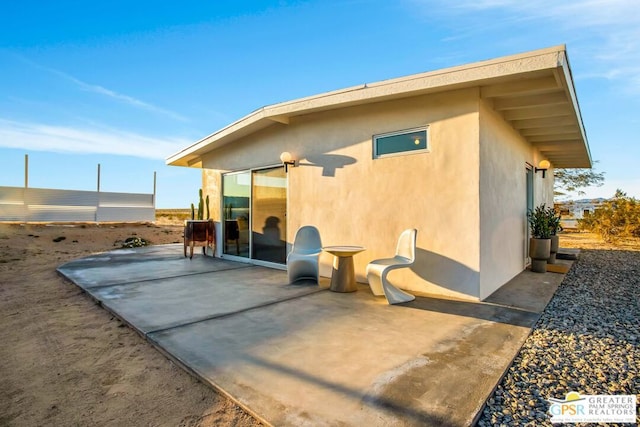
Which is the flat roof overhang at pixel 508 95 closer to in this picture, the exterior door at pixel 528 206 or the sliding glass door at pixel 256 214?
the exterior door at pixel 528 206

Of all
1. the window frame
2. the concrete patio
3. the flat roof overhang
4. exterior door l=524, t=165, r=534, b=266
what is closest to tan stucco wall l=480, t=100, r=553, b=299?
exterior door l=524, t=165, r=534, b=266

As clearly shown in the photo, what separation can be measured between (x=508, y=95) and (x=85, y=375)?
219 inches

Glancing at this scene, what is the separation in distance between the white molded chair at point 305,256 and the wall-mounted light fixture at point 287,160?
156 centimetres

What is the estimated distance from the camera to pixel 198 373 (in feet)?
7.72

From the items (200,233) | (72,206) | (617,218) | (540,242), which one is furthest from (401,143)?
(72,206)

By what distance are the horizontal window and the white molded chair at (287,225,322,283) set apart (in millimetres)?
1770

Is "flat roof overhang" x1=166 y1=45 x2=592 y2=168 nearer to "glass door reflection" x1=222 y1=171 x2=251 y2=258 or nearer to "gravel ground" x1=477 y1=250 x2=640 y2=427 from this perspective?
"glass door reflection" x1=222 y1=171 x2=251 y2=258

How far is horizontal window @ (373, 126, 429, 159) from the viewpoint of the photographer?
491 cm

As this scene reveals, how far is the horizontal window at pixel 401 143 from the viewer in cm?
491

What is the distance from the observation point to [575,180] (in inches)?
818

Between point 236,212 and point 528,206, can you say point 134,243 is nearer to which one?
point 236,212

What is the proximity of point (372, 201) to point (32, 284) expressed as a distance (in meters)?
6.16

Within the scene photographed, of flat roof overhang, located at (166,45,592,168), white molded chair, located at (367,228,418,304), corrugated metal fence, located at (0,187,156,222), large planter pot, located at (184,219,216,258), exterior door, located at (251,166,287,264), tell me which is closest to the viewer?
flat roof overhang, located at (166,45,592,168)

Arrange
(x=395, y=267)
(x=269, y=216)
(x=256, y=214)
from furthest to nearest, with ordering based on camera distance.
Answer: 1. (x=256, y=214)
2. (x=269, y=216)
3. (x=395, y=267)
